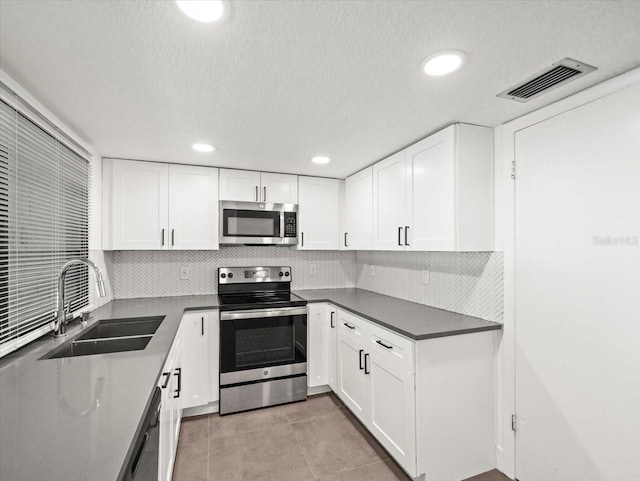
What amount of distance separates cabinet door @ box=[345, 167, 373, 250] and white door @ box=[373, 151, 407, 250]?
0.30 ft

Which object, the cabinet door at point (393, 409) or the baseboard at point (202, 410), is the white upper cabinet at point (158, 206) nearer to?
the baseboard at point (202, 410)

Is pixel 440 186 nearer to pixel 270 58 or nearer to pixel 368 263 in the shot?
pixel 270 58

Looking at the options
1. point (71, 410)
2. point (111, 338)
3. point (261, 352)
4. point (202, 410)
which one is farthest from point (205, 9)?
point (202, 410)

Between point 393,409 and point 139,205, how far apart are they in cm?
262

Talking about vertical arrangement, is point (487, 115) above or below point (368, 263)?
above

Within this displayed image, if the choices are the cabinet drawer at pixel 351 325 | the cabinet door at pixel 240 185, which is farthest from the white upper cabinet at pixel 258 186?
the cabinet drawer at pixel 351 325

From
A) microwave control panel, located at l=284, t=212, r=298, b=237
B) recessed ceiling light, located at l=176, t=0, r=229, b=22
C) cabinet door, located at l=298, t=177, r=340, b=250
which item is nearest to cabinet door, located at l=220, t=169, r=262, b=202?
microwave control panel, located at l=284, t=212, r=298, b=237

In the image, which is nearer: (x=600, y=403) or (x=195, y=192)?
(x=600, y=403)

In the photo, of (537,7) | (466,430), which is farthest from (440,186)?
(466,430)

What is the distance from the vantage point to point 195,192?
297cm

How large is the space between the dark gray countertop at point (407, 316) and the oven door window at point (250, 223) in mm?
755

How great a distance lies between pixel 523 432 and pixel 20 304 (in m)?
2.78

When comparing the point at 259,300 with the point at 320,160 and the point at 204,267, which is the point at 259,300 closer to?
the point at 204,267

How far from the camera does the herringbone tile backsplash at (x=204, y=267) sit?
3029mm
